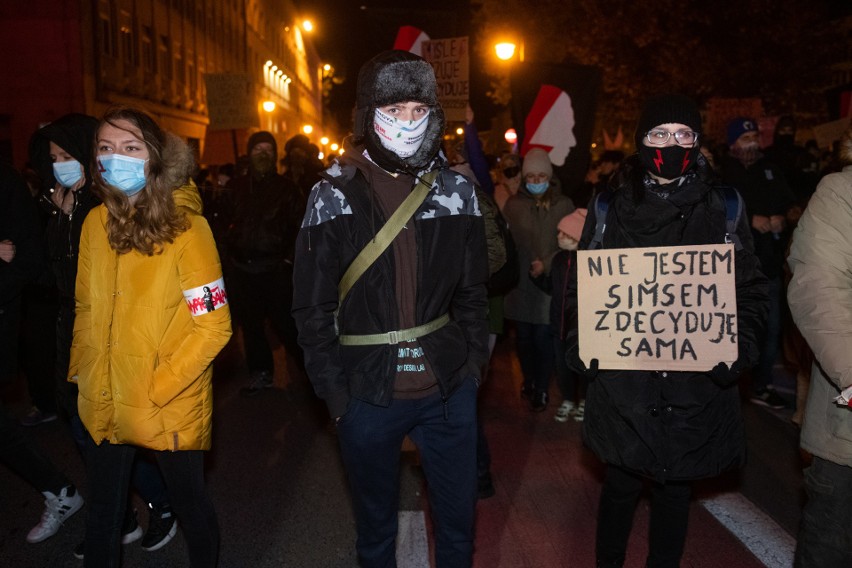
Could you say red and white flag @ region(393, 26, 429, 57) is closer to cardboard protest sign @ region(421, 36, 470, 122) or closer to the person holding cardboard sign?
cardboard protest sign @ region(421, 36, 470, 122)

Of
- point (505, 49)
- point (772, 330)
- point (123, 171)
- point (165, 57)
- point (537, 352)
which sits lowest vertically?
point (537, 352)

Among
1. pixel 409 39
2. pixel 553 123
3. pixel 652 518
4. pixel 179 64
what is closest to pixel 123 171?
pixel 652 518

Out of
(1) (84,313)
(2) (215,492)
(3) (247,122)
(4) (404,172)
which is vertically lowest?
(2) (215,492)

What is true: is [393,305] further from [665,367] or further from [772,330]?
[772,330]

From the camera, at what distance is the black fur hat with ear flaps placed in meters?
2.87

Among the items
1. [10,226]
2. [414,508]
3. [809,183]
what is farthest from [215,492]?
[809,183]

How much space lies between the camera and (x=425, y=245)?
2.89 m

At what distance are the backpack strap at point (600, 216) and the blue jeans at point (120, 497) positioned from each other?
1.90 metres

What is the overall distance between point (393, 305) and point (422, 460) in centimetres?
68

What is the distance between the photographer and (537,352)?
656cm

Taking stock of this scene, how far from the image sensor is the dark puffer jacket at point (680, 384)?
10.3ft

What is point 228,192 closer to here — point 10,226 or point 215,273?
point 10,226

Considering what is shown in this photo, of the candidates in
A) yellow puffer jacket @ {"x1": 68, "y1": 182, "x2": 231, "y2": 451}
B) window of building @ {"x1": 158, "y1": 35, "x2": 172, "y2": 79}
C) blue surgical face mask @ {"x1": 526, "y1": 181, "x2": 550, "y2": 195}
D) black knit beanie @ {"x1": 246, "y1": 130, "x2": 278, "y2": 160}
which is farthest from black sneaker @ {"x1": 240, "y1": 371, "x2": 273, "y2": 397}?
window of building @ {"x1": 158, "y1": 35, "x2": 172, "y2": 79}

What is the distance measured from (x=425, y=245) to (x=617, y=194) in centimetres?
94
